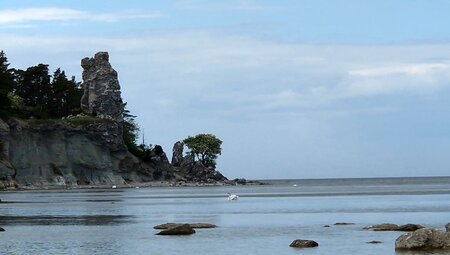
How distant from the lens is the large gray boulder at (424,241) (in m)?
36.9

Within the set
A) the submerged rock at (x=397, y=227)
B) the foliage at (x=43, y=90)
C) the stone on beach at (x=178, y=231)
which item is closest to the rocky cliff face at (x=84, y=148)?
the foliage at (x=43, y=90)

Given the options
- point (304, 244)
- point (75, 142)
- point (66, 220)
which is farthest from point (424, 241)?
point (75, 142)

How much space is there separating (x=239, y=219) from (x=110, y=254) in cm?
2472

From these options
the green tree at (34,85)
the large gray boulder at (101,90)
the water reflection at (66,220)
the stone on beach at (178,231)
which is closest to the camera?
the stone on beach at (178,231)

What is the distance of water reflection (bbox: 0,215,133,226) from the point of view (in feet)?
196

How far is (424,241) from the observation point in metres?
37.0

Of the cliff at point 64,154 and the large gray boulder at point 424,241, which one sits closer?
the large gray boulder at point 424,241

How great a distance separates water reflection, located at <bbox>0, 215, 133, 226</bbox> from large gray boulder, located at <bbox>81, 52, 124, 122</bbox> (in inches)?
4378

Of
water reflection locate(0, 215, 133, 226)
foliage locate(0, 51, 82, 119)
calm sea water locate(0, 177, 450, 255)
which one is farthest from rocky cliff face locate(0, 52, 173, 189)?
water reflection locate(0, 215, 133, 226)

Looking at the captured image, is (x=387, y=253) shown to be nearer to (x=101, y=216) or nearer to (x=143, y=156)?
(x=101, y=216)

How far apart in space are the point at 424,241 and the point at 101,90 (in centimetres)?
14808

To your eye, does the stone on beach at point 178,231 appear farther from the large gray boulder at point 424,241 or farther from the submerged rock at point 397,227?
the large gray boulder at point 424,241

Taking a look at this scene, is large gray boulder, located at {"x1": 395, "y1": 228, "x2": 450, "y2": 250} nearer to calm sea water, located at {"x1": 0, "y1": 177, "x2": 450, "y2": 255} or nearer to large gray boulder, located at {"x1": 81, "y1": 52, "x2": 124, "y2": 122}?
calm sea water, located at {"x1": 0, "y1": 177, "x2": 450, "y2": 255}

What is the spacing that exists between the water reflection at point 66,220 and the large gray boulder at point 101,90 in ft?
365
